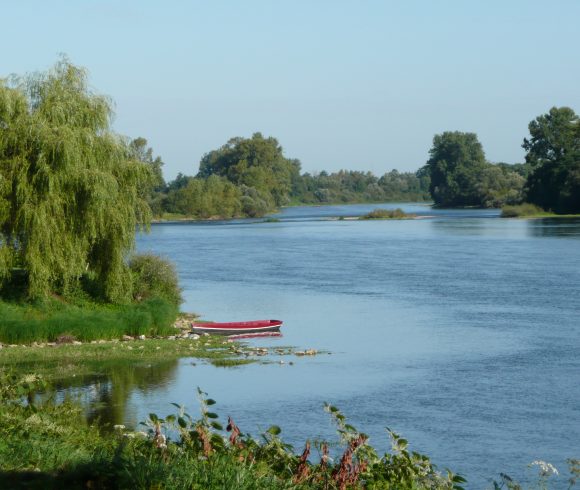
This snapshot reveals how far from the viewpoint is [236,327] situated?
A: 35531 millimetres

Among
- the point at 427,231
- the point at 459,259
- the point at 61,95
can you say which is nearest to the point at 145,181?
the point at 61,95

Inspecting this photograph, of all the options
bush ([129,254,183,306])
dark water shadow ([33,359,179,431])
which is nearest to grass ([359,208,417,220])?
bush ([129,254,183,306])

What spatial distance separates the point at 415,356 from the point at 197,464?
22.5 m

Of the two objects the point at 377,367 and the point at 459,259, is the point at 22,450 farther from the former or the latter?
the point at 459,259

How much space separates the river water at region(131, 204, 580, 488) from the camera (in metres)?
21.4

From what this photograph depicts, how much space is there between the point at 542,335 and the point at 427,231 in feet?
259

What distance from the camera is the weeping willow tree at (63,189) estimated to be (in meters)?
32.2

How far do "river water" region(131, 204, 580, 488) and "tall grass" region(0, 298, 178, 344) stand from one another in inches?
155

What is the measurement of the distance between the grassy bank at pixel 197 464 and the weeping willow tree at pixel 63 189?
20.7 meters

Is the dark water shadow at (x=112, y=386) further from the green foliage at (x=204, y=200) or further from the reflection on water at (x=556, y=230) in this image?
the green foliage at (x=204, y=200)

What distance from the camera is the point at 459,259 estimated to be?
2808 inches

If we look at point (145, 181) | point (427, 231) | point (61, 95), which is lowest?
point (427, 231)

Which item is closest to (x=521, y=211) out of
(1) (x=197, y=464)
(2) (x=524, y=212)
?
(2) (x=524, y=212)

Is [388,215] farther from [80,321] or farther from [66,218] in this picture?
[80,321]
